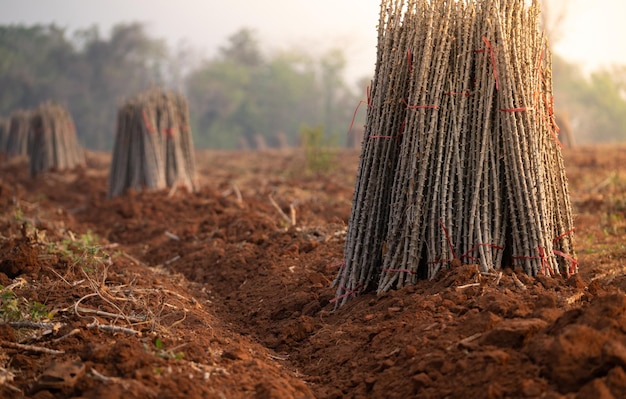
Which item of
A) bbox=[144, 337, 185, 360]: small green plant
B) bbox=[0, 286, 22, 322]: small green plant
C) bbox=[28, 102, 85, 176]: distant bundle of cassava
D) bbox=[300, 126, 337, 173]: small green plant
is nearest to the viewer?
bbox=[144, 337, 185, 360]: small green plant

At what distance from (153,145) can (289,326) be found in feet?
23.3

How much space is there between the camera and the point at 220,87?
141 ft

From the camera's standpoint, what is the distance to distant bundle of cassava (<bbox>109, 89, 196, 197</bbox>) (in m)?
11.1

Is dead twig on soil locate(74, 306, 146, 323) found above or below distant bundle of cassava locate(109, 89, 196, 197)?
below

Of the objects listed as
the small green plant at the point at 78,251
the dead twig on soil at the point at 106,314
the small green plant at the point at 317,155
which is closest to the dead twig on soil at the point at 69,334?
the dead twig on soil at the point at 106,314

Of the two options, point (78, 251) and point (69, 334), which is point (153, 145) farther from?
point (69, 334)

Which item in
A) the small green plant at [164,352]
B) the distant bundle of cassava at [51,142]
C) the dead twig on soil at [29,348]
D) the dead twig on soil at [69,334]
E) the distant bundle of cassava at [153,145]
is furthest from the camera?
the distant bundle of cassava at [51,142]

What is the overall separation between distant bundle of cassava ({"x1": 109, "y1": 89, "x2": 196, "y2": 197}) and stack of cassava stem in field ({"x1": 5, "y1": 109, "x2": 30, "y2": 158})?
12020 mm

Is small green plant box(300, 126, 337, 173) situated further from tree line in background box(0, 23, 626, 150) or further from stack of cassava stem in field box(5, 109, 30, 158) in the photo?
tree line in background box(0, 23, 626, 150)

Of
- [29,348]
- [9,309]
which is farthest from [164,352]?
[9,309]

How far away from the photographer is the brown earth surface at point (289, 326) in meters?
3.07

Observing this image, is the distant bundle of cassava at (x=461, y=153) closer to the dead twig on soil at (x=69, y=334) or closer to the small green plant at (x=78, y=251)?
the dead twig on soil at (x=69, y=334)

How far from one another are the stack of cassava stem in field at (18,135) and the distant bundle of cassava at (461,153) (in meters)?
19.7

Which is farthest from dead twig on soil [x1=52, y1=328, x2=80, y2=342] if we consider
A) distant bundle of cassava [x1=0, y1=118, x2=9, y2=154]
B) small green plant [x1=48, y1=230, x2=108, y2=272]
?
distant bundle of cassava [x1=0, y1=118, x2=9, y2=154]
